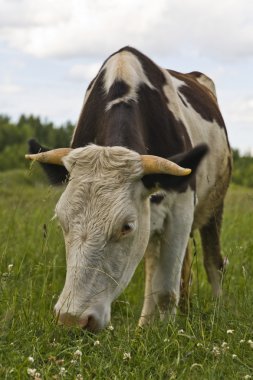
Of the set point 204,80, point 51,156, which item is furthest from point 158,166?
point 204,80

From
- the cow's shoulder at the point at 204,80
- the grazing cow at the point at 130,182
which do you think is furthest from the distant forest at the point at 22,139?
the grazing cow at the point at 130,182

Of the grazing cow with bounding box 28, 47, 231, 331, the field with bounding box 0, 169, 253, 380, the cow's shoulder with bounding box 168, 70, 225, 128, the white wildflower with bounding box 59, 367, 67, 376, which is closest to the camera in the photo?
the white wildflower with bounding box 59, 367, 67, 376

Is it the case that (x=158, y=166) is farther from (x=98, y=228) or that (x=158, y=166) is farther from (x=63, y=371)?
(x=63, y=371)

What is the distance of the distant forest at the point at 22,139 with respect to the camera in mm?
29375

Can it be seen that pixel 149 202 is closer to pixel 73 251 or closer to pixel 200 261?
pixel 73 251

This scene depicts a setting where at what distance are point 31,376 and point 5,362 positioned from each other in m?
0.25

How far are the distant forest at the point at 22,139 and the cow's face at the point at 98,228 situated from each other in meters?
23.4

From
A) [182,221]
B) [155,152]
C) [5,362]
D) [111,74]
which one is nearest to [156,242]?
[182,221]

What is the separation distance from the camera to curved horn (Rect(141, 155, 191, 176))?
15.4ft

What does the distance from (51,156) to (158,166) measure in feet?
2.47

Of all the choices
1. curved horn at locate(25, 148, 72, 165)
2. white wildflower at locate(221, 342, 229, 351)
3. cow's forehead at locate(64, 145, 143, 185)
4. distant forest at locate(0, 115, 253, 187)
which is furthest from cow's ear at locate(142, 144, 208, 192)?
distant forest at locate(0, 115, 253, 187)

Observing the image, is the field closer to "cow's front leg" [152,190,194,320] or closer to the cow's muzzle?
the cow's muzzle

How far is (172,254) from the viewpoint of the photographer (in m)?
5.86

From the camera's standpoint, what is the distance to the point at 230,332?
4.31m
